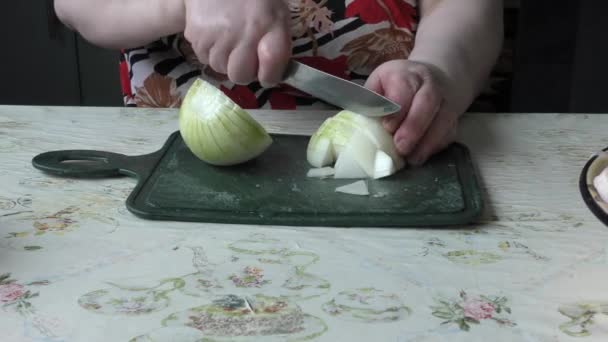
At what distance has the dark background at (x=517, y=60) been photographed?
5.78ft

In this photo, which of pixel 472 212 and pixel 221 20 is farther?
pixel 221 20

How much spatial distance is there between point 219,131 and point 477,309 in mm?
377

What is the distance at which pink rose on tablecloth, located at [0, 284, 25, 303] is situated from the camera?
53cm

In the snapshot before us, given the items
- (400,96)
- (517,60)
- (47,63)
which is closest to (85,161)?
(400,96)

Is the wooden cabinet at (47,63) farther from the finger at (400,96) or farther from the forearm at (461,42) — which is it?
the finger at (400,96)

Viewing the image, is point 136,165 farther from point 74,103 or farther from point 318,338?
point 74,103

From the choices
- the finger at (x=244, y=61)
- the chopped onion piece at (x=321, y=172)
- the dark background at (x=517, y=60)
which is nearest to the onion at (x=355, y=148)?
the chopped onion piece at (x=321, y=172)

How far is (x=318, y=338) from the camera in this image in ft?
1.58

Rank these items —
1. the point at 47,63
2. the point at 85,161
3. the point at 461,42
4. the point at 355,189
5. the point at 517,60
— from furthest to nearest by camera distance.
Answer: the point at 47,63, the point at 517,60, the point at 461,42, the point at 85,161, the point at 355,189

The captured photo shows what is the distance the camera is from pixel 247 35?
30.0 inches

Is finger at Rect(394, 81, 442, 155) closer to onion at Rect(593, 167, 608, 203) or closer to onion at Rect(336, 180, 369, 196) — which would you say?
onion at Rect(336, 180, 369, 196)

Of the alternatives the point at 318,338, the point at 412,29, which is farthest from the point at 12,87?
the point at 318,338

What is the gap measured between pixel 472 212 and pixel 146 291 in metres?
0.33

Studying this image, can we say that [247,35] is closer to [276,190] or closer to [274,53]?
[274,53]
